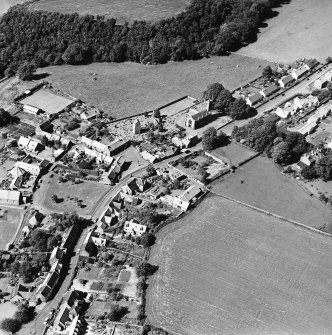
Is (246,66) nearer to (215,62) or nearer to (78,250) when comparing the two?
(215,62)

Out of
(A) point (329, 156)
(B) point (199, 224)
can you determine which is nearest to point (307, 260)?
(B) point (199, 224)

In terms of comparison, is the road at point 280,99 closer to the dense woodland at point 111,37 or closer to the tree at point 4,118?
the dense woodland at point 111,37

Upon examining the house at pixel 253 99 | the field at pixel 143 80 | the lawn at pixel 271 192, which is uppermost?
the house at pixel 253 99

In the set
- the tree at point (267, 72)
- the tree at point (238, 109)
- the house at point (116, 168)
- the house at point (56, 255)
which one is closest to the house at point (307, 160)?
the tree at point (238, 109)

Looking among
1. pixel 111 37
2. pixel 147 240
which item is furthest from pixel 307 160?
pixel 111 37

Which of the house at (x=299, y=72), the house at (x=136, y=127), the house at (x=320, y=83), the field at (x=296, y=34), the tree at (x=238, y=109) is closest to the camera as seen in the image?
the house at (x=136, y=127)

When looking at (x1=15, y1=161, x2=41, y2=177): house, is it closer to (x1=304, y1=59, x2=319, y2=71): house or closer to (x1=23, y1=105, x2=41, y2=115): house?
(x1=23, y1=105, x2=41, y2=115): house
